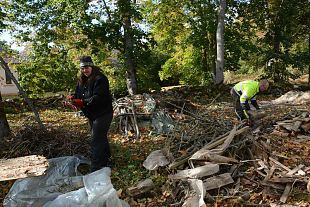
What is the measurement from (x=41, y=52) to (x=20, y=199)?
1074 cm

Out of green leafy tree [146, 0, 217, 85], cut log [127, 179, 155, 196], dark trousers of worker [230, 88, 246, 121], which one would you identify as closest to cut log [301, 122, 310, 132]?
dark trousers of worker [230, 88, 246, 121]

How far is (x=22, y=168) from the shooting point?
154 inches

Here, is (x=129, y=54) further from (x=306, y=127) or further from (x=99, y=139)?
(x=99, y=139)

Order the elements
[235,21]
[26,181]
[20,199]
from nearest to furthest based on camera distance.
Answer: [20,199] → [26,181] → [235,21]

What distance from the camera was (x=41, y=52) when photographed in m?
13.5

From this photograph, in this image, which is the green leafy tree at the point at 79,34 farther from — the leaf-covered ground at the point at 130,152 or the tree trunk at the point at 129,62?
the leaf-covered ground at the point at 130,152

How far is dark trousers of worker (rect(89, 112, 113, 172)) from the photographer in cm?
493

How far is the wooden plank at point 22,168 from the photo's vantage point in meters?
3.81

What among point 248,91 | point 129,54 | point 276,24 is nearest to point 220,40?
point 276,24

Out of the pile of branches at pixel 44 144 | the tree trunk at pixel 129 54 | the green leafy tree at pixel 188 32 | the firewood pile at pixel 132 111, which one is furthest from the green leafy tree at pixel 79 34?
the pile of branches at pixel 44 144

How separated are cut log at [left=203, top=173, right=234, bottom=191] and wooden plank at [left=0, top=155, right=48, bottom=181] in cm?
215

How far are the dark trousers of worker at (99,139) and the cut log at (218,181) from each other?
1.70m

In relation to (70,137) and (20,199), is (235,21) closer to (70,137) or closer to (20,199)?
(70,137)

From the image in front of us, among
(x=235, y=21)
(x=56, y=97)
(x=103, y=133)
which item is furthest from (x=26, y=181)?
(x=235, y=21)
